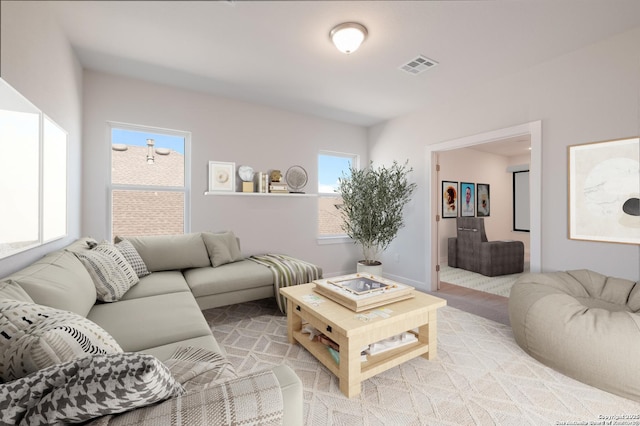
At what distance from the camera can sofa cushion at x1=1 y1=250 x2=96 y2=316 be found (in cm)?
106

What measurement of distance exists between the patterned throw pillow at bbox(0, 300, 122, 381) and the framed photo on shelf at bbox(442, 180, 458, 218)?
5322mm

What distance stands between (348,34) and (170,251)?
252cm

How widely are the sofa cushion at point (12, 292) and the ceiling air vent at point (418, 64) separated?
1801 mm

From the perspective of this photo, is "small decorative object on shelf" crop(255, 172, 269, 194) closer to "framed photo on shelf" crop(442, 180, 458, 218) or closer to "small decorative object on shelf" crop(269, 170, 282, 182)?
"small decorative object on shelf" crop(269, 170, 282, 182)

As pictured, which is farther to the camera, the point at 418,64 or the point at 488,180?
the point at 488,180

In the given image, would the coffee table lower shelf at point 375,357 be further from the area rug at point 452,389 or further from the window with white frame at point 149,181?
the window with white frame at point 149,181

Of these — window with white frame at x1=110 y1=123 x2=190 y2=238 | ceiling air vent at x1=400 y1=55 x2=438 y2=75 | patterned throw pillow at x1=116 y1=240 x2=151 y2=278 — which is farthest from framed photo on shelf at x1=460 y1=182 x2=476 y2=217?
patterned throw pillow at x1=116 y1=240 x2=151 y2=278

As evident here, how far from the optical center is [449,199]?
5.17 m

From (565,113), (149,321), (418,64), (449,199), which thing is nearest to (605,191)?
(565,113)

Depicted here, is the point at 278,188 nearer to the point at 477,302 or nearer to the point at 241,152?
the point at 241,152

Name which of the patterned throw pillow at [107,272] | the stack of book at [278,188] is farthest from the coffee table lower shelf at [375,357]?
the stack of book at [278,188]

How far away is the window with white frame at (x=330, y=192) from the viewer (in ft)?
12.9

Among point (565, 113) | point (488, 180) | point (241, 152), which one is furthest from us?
point (488, 180)

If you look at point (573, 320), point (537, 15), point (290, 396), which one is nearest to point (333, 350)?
point (290, 396)
